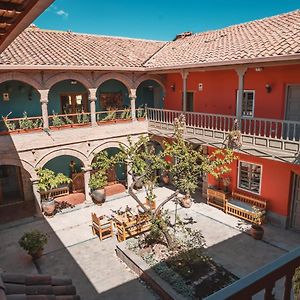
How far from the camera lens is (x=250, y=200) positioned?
1345 centimetres

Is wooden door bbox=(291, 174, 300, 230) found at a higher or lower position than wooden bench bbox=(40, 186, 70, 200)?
higher

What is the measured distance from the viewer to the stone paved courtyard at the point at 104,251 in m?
9.20

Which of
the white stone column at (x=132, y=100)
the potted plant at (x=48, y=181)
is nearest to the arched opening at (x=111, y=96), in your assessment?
the white stone column at (x=132, y=100)

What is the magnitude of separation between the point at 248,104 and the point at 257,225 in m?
5.30

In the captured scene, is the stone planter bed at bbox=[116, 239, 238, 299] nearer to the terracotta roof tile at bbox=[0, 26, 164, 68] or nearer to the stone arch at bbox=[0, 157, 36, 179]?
the stone arch at bbox=[0, 157, 36, 179]

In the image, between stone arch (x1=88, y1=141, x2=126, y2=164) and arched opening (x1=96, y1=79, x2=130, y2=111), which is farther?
arched opening (x1=96, y1=79, x2=130, y2=111)

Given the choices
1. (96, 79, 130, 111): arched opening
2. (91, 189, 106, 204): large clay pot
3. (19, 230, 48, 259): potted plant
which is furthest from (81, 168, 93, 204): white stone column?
(19, 230, 48, 259): potted plant

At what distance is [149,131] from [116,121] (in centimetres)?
210

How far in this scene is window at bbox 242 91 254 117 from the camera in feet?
43.6

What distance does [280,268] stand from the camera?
5.48 feet

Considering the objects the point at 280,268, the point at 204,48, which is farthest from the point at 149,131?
the point at 280,268

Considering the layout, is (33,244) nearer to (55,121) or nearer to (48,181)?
(48,181)

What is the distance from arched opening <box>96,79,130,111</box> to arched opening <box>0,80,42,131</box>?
361cm

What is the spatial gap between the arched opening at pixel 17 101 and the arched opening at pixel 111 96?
3.61 meters
